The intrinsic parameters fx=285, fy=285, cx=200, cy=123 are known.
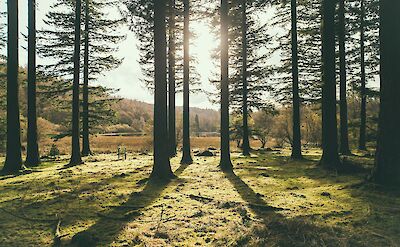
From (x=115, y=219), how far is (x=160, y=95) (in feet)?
15.6

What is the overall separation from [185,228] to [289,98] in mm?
15590

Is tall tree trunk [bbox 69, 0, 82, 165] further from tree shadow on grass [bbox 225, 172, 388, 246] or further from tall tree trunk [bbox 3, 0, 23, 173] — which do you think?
tree shadow on grass [bbox 225, 172, 388, 246]

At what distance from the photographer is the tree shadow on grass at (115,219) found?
4.51m

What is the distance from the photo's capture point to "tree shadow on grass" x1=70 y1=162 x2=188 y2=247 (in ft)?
14.8

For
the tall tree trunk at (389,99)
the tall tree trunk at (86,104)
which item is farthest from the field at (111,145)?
the tall tree trunk at (389,99)

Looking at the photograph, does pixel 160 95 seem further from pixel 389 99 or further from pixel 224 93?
pixel 389 99

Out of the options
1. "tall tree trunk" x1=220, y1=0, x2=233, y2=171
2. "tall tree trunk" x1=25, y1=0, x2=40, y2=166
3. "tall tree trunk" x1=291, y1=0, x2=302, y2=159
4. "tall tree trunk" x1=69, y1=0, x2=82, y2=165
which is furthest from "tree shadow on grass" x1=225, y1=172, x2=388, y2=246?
"tall tree trunk" x1=25, y1=0, x2=40, y2=166

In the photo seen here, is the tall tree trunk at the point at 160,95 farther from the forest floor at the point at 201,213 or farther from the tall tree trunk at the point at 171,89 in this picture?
the tall tree trunk at the point at 171,89

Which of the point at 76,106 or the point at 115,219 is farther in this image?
the point at 76,106

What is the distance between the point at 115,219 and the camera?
5.54 meters

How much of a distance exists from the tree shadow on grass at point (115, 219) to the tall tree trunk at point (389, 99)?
17.9 feet

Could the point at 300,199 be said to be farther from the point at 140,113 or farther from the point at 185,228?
the point at 140,113


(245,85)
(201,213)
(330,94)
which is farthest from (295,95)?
(201,213)

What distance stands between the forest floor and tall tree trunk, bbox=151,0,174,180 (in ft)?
2.15
